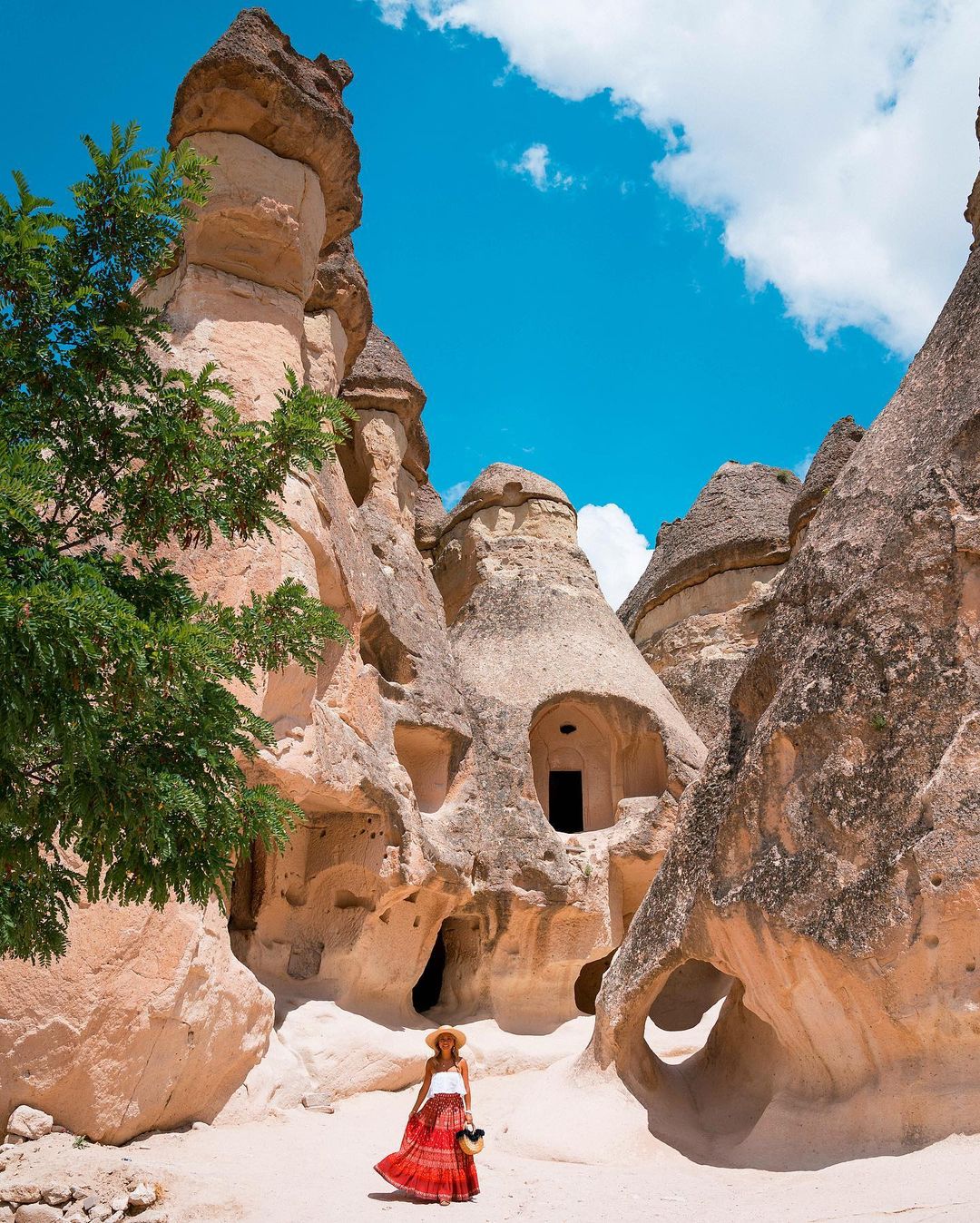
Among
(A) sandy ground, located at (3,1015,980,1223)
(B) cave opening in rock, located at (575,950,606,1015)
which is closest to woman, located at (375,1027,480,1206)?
(A) sandy ground, located at (3,1015,980,1223)

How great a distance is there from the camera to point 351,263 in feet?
41.8

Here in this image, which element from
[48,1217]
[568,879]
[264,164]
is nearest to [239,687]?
[48,1217]

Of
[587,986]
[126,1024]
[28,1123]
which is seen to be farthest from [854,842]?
[587,986]

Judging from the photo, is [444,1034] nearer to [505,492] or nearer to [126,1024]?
[126,1024]

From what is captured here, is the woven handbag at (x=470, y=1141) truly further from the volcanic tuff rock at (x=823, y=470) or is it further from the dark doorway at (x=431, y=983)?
the volcanic tuff rock at (x=823, y=470)

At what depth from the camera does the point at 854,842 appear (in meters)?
6.81

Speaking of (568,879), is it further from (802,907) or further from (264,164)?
(264,164)

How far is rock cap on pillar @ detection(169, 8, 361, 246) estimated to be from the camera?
10281 millimetres

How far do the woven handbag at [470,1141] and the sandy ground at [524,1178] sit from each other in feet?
0.91

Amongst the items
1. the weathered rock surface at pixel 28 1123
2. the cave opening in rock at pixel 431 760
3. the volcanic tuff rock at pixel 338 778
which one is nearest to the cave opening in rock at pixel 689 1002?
the volcanic tuff rock at pixel 338 778

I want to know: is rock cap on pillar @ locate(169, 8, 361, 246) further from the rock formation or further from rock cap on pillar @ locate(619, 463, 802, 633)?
rock cap on pillar @ locate(619, 463, 802, 633)

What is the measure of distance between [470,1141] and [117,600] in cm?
413

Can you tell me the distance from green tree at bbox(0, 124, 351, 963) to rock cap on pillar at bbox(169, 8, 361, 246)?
21.1 ft

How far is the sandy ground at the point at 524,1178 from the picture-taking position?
5.60 metres
